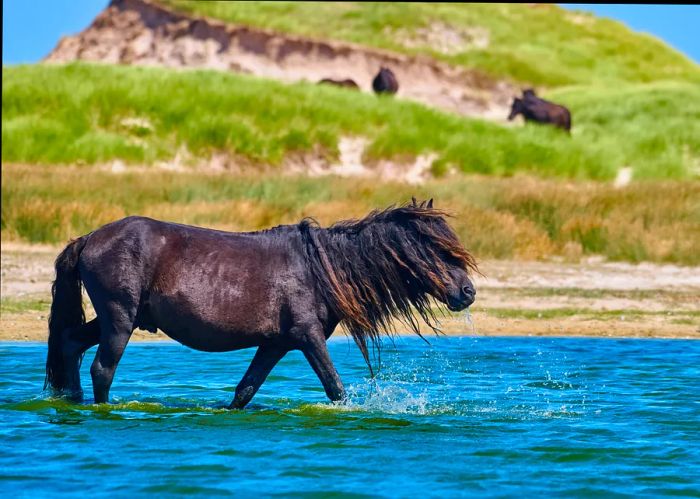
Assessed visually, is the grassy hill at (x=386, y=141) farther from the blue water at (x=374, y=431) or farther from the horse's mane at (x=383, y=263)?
the blue water at (x=374, y=431)

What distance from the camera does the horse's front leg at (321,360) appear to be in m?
7.70

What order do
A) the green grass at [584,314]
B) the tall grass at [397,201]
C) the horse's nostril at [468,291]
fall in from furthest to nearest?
the tall grass at [397,201]
the green grass at [584,314]
the horse's nostril at [468,291]

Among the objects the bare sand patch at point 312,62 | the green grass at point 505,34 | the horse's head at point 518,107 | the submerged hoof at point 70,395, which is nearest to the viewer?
the submerged hoof at point 70,395

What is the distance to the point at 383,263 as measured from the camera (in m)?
7.79

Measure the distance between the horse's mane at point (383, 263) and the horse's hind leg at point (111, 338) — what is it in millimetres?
1242

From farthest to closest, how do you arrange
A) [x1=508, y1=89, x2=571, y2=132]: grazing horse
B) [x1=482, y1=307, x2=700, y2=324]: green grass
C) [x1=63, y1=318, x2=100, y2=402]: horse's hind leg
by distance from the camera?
[x1=508, y1=89, x2=571, y2=132]: grazing horse < [x1=482, y1=307, x2=700, y2=324]: green grass < [x1=63, y1=318, x2=100, y2=402]: horse's hind leg

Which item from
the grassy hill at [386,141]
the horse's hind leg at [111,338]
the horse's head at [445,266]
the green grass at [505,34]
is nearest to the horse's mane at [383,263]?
the horse's head at [445,266]

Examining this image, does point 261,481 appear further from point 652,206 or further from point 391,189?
point 391,189

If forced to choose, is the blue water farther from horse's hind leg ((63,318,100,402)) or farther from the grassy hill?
the grassy hill

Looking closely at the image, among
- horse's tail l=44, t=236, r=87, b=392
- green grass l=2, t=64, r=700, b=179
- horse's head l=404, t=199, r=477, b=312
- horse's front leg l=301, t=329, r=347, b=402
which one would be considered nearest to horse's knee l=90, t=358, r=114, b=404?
horse's tail l=44, t=236, r=87, b=392

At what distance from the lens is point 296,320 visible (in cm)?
771

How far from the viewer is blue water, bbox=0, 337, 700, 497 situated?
626 centimetres

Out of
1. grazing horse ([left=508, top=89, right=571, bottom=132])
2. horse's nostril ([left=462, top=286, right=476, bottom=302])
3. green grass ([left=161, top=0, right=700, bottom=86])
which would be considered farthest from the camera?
green grass ([left=161, top=0, right=700, bottom=86])

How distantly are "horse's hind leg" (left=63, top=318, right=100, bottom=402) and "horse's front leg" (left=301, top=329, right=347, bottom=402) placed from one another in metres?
1.46
